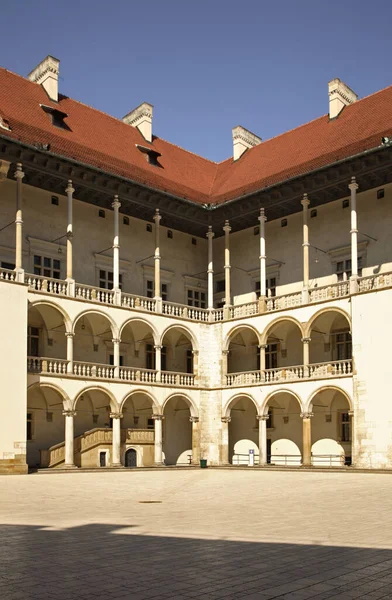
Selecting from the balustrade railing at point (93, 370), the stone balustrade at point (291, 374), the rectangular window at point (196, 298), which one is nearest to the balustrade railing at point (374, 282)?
the stone balustrade at point (291, 374)

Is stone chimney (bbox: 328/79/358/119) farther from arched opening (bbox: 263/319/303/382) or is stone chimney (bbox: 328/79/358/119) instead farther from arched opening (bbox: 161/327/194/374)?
arched opening (bbox: 161/327/194/374)

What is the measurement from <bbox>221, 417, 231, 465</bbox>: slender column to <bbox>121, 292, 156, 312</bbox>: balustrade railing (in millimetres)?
5979

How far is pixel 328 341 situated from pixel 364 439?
5.61 m

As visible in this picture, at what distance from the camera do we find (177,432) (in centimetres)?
3447

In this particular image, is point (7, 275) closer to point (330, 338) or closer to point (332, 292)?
point (332, 292)

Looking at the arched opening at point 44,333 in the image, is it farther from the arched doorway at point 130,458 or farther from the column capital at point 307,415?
the column capital at point 307,415

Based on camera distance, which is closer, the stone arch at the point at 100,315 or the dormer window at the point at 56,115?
the stone arch at the point at 100,315

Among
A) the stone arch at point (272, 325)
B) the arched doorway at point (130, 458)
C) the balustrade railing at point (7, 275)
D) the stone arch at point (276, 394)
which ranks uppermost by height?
the balustrade railing at point (7, 275)

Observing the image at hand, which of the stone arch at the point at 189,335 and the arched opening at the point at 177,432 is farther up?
the stone arch at the point at 189,335

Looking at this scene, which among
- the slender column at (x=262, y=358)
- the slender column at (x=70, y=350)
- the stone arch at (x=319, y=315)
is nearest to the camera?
the slender column at (x=70, y=350)

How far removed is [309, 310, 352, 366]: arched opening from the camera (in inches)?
1190

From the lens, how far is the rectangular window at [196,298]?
3584cm

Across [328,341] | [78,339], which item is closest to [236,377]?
[328,341]

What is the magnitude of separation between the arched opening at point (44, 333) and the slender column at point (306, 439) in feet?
33.6
